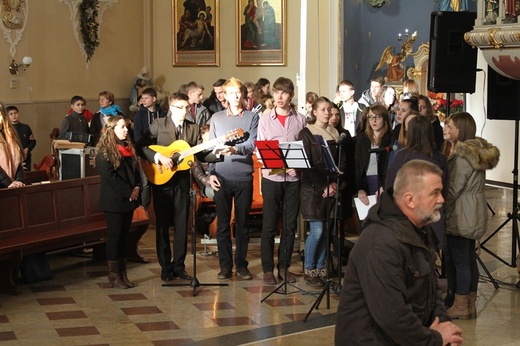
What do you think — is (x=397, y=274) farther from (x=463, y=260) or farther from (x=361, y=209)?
(x=361, y=209)

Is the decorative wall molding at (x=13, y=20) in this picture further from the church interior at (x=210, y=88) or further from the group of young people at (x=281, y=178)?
the group of young people at (x=281, y=178)

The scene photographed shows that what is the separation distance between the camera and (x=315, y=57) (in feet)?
49.7

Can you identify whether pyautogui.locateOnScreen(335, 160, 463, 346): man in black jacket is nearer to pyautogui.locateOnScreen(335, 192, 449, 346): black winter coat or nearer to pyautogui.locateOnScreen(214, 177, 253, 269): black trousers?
pyautogui.locateOnScreen(335, 192, 449, 346): black winter coat

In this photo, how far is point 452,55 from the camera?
8.96 meters

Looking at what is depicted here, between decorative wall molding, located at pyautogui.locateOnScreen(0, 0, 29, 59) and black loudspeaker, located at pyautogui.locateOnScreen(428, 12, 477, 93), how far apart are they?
7.82m

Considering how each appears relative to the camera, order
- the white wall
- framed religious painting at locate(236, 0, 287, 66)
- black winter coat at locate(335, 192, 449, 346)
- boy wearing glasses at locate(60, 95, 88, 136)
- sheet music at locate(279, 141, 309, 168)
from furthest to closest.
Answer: framed religious painting at locate(236, 0, 287, 66) → the white wall → boy wearing glasses at locate(60, 95, 88, 136) → sheet music at locate(279, 141, 309, 168) → black winter coat at locate(335, 192, 449, 346)

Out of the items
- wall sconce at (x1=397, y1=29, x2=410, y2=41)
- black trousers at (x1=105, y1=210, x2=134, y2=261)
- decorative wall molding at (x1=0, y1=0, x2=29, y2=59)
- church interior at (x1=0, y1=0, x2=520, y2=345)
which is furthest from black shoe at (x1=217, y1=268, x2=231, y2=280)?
wall sconce at (x1=397, y1=29, x2=410, y2=41)

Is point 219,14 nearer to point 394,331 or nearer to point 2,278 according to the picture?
point 2,278

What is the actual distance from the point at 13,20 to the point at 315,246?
8314 millimetres

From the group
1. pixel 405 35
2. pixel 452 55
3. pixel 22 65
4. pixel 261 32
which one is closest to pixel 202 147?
pixel 452 55

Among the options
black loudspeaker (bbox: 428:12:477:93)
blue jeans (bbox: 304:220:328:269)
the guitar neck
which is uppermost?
black loudspeaker (bbox: 428:12:477:93)

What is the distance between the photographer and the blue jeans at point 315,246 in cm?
805

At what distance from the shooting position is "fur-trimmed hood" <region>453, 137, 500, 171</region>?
7.07 metres

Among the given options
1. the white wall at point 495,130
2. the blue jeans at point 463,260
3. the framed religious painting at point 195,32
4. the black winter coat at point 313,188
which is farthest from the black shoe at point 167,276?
the framed religious painting at point 195,32
